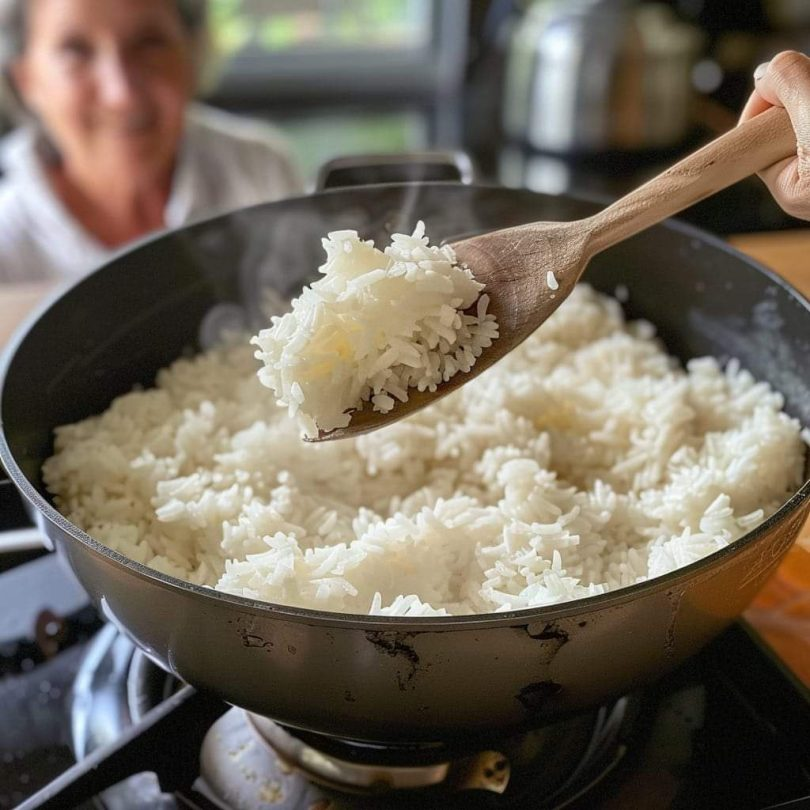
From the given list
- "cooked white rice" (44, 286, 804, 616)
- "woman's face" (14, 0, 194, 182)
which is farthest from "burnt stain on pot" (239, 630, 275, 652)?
"woman's face" (14, 0, 194, 182)

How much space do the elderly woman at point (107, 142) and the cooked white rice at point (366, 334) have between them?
134cm

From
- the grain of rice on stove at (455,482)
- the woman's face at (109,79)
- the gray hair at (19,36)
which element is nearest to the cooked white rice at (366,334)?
the grain of rice on stove at (455,482)

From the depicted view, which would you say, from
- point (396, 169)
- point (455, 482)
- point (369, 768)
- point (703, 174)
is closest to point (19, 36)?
point (396, 169)

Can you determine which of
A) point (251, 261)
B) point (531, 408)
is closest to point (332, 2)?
point (251, 261)

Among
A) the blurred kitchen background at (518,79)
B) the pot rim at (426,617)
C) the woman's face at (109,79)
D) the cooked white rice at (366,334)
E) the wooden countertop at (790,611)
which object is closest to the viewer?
the pot rim at (426,617)

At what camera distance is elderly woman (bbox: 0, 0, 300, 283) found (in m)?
2.21

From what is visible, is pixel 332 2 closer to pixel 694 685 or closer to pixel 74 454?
pixel 74 454

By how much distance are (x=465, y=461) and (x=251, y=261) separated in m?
0.50

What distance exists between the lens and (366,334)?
0.96 meters

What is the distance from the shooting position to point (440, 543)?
0.99 m

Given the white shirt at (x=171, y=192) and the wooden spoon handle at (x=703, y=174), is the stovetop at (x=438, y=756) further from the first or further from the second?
the white shirt at (x=171, y=192)

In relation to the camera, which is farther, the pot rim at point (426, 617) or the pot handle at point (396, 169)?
the pot handle at point (396, 169)

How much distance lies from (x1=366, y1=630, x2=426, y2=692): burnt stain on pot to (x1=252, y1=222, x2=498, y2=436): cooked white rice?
29cm

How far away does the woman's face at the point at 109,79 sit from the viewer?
7.18 ft
